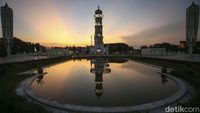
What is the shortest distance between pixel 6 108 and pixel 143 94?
9.29 m

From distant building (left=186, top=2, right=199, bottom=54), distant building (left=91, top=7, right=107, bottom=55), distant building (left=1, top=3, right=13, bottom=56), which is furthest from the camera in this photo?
distant building (left=91, top=7, right=107, bottom=55)

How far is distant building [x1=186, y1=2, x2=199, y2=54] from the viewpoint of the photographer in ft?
156

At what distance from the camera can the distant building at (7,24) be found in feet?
165

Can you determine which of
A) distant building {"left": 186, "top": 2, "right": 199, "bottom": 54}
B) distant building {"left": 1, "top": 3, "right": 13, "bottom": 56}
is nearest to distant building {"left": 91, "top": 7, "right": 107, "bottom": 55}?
distant building {"left": 1, "top": 3, "right": 13, "bottom": 56}

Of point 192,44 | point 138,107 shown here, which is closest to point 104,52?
point 192,44

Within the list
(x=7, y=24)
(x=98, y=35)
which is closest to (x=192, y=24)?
(x=98, y=35)

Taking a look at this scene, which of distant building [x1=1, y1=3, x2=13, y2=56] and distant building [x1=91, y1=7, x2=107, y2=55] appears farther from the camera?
distant building [x1=91, y1=7, x2=107, y2=55]

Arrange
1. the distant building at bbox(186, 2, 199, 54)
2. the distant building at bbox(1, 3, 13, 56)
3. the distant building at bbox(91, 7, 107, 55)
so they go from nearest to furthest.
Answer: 1. the distant building at bbox(186, 2, 199, 54)
2. the distant building at bbox(1, 3, 13, 56)
3. the distant building at bbox(91, 7, 107, 55)

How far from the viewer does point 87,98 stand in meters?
11.7

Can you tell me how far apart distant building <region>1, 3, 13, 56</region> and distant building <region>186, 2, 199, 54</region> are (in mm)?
55122

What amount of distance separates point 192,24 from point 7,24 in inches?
2256

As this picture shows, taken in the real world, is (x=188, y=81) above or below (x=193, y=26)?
below

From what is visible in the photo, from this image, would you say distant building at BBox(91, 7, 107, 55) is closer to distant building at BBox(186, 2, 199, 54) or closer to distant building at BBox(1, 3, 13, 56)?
distant building at BBox(1, 3, 13, 56)

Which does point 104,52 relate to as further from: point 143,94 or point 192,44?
point 143,94
